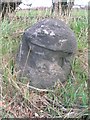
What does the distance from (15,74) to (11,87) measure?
151 mm

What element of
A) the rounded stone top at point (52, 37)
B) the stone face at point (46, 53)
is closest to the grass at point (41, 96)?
the stone face at point (46, 53)

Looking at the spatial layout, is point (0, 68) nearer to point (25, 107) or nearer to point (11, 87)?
point (11, 87)

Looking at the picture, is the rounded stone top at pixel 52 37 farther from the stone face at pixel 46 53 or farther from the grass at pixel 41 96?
the grass at pixel 41 96

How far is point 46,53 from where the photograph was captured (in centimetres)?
297

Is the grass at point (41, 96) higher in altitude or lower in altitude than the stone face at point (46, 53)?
lower

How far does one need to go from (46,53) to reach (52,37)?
0.54 ft

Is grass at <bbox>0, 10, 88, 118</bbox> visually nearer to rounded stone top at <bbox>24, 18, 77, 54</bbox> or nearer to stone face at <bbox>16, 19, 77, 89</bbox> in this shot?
stone face at <bbox>16, 19, 77, 89</bbox>

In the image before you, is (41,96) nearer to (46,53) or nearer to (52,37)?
(46,53)

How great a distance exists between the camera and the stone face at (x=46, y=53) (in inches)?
116

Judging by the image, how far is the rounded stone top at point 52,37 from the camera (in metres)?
2.93

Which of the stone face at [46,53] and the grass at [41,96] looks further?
the stone face at [46,53]

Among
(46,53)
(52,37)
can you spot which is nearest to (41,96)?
(46,53)

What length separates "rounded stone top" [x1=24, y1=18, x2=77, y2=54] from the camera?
9.62 ft

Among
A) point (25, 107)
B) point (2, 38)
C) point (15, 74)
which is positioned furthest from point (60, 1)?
point (25, 107)
